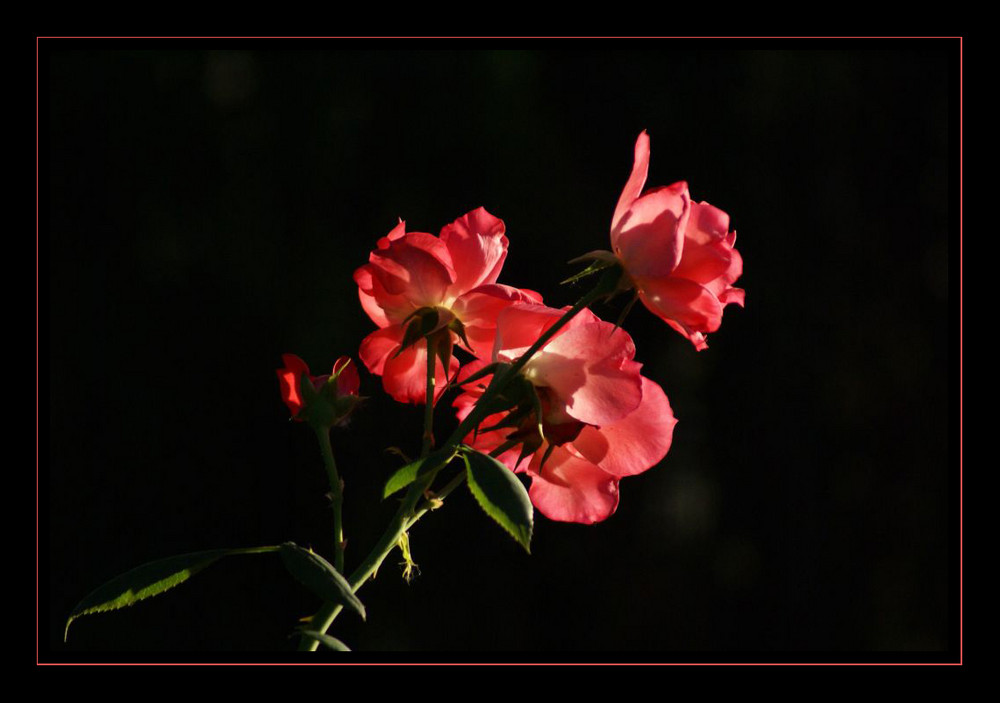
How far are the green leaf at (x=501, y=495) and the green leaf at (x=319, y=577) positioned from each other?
0.06 m

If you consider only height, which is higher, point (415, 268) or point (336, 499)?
point (415, 268)

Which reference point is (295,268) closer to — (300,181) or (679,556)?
(300,181)

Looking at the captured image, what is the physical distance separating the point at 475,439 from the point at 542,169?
1.32m

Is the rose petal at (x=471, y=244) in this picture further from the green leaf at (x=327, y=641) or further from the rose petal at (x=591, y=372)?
the green leaf at (x=327, y=641)

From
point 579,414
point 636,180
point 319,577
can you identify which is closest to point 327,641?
point 319,577

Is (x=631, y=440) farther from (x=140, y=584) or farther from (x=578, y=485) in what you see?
(x=140, y=584)

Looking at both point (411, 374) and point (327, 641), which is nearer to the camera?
point (327, 641)

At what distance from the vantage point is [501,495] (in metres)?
0.41

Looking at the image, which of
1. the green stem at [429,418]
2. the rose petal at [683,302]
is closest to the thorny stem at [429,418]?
the green stem at [429,418]

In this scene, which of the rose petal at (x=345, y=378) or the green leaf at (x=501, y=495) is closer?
the green leaf at (x=501, y=495)

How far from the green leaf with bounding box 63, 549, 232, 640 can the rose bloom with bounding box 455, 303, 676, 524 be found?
13 centimetres

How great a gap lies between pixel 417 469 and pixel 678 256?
0.14m

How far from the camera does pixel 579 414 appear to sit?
452mm

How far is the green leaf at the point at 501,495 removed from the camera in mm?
394
